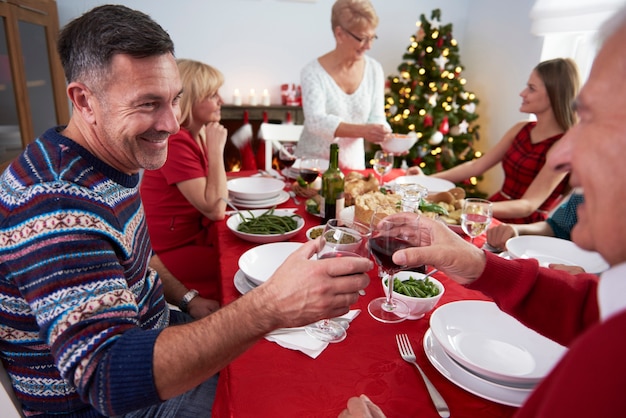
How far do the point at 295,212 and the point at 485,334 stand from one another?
1.05 meters

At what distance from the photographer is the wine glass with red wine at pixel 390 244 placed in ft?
3.30

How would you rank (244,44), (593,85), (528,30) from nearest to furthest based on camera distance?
(593,85)
(528,30)
(244,44)

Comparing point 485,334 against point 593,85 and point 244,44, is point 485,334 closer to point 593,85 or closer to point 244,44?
point 593,85

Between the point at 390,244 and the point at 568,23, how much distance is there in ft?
11.0

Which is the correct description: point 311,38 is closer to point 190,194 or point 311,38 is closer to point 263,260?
point 190,194

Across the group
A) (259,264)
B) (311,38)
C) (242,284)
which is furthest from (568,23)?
(242,284)

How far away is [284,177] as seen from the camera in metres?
2.48

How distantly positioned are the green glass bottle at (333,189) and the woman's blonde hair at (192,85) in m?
0.82


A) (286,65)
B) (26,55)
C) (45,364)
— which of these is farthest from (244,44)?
(45,364)

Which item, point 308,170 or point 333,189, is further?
point 308,170

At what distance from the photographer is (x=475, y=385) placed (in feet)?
2.64

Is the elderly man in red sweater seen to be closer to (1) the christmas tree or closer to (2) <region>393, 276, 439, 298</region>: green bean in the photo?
(2) <region>393, 276, 439, 298</region>: green bean

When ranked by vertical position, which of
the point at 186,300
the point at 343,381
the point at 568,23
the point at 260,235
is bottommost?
the point at 186,300

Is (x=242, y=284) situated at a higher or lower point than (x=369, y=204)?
lower
